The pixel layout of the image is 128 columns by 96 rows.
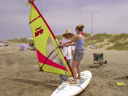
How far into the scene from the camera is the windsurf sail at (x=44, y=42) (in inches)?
156

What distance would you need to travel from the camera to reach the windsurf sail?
13.0 ft

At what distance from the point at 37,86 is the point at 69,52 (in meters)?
1.55

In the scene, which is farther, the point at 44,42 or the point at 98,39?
the point at 98,39

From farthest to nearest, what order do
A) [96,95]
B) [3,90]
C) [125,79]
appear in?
[125,79] < [3,90] < [96,95]

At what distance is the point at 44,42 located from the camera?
4191mm

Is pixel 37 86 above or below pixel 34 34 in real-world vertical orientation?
below

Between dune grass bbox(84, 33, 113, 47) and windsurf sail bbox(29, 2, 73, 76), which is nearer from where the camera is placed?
windsurf sail bbox(29, 2, 73, 76)

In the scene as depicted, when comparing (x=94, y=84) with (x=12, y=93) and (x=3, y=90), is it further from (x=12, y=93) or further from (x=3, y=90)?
(x=3, y=90)

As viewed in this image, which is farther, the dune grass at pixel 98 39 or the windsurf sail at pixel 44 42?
the dune grass at pixel 98 39

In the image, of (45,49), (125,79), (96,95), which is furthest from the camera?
(125,79)

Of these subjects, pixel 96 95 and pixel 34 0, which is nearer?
pixel 96 95

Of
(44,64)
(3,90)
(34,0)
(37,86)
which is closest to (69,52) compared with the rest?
(44,64)

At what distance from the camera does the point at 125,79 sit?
4.90m

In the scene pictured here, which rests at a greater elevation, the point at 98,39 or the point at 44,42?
the point at 44,42
